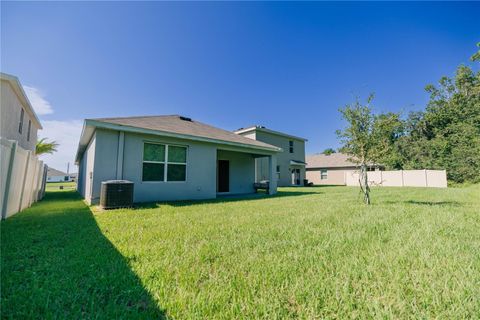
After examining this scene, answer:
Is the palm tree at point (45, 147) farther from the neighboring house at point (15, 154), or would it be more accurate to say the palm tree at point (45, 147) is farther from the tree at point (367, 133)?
the tree at point (367, 133)

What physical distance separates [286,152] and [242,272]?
22915 mm

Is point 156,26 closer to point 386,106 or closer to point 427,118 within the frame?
point 386,106

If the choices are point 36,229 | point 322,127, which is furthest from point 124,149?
point 322,127

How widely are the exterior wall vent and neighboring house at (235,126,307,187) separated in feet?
53.0

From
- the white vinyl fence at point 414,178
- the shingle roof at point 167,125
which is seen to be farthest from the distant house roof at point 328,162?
the shingle roof at point 167,125

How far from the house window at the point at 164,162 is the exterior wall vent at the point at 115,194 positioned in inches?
52.6

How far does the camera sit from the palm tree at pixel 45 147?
19.6 metres

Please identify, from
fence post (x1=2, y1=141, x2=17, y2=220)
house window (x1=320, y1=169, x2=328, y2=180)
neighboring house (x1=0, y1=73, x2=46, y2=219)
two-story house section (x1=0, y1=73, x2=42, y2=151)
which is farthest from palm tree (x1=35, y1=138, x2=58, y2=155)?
house window (x1=320, y1=169, x2=328, y2=180)

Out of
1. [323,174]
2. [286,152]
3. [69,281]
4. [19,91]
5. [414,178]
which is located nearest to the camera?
[69,281]

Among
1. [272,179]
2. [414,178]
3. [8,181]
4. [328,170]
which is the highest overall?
[328,170]

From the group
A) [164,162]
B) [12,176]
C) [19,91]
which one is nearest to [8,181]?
[12,176]

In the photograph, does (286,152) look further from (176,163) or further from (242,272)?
(242,272)

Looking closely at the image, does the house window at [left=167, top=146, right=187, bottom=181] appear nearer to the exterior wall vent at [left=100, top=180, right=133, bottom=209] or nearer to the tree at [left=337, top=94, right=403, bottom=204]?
the exterior wall vent at [left=100, top=180, right=133, bottom=209]

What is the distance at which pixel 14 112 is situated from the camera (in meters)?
10.2
